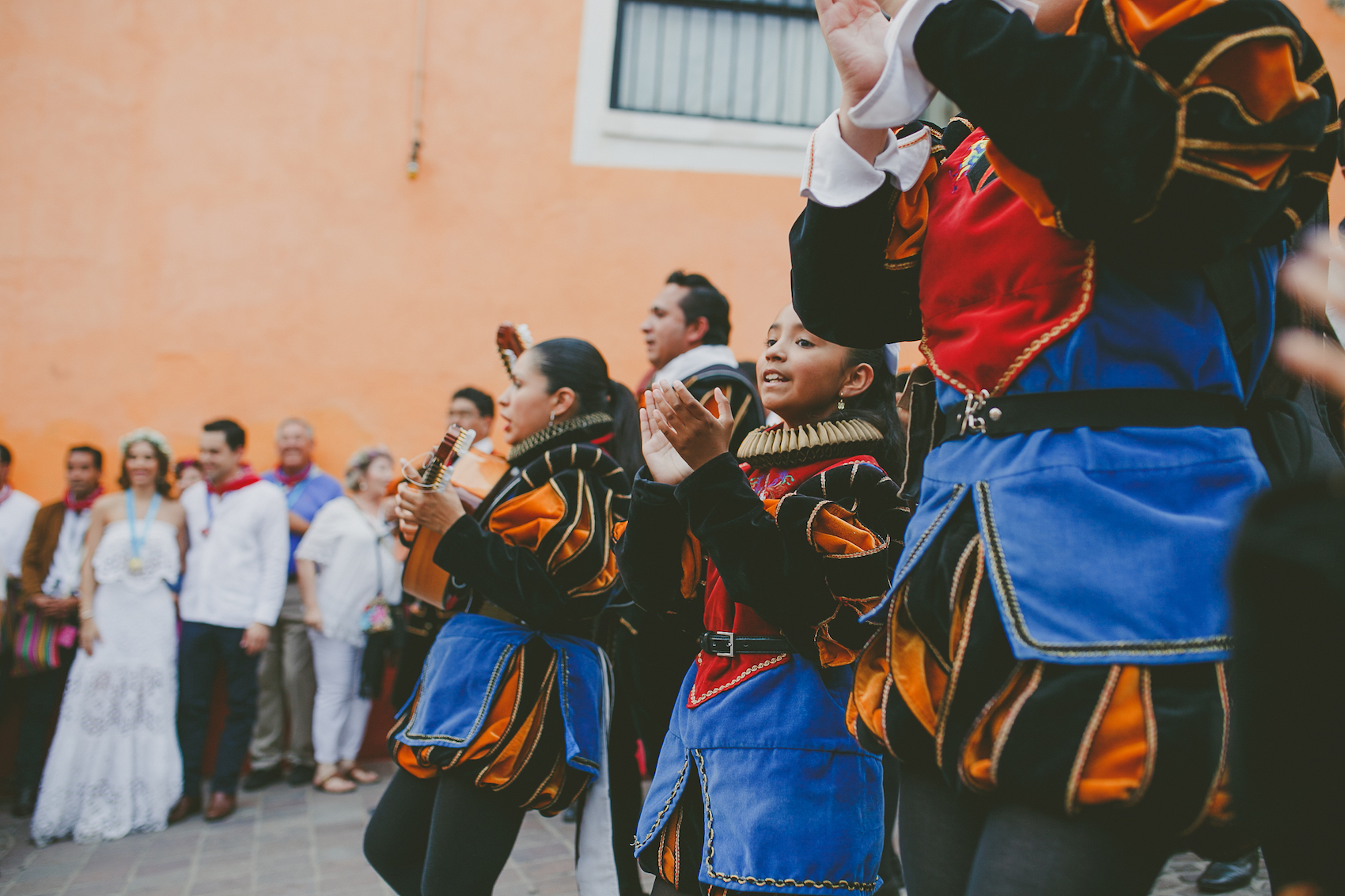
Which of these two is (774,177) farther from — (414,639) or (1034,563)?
(1034,563)

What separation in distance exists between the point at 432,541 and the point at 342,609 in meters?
3.10

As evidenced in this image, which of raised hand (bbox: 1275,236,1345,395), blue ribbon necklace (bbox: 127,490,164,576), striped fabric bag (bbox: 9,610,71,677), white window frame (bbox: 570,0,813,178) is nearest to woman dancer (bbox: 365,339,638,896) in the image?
raised hand (bbox: 1275,236,1345,395)

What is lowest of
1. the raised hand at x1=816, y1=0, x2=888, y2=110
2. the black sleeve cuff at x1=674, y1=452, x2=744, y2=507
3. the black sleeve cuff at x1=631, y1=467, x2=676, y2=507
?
the black sleeve cuff at x1=631, y1=467, x2=676, y2=507

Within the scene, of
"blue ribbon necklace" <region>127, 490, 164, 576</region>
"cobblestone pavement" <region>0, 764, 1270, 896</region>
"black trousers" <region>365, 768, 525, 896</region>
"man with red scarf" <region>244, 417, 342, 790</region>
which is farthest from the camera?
"man with red scarf" <region>244, 417, 342, 790</region>

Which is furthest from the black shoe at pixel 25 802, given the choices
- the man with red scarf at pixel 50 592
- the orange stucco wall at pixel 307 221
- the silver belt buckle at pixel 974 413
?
the silver belt buckle at pixel 974 413

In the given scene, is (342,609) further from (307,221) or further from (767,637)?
(767,637)

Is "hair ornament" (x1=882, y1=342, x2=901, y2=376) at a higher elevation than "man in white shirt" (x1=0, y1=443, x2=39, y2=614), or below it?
higher

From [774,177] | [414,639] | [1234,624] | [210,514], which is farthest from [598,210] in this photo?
[1234,624]

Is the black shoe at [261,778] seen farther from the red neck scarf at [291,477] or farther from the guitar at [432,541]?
the guitar at [432,541]

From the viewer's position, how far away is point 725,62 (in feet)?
21.1

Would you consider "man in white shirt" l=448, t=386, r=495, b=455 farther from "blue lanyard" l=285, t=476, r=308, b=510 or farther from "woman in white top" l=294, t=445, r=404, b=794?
"blue lanyard" l=285, t=476, r=308, b=510

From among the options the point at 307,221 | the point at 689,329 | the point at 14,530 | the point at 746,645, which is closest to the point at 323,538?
the point at 14,530

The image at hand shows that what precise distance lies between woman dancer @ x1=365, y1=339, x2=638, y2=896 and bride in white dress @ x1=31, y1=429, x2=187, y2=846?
2963 mm

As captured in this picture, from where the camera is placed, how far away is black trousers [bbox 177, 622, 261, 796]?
16.4 ft
